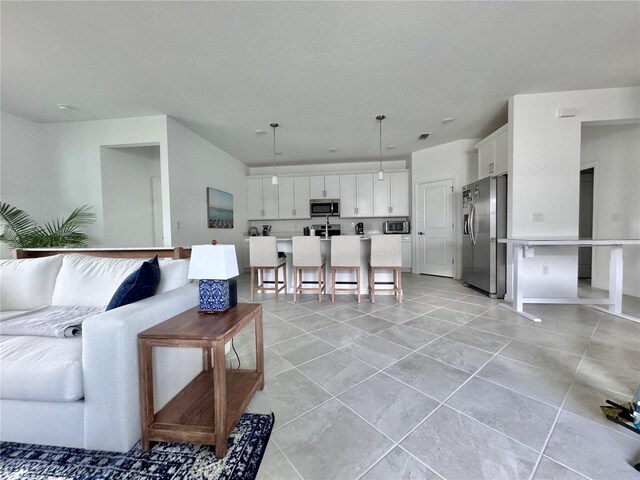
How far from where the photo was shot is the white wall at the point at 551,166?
2.96 metres

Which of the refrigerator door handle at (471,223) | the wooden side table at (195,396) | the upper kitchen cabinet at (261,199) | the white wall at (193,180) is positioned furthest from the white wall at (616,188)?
the white wall at (193,180)

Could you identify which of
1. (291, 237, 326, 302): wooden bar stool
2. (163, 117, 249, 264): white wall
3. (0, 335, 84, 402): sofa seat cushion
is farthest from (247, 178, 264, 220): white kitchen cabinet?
(0, 335, 84, 402): sofa seat cushion

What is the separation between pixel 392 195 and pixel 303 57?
3.90m

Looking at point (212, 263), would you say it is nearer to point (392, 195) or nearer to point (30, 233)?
point (30, 233)

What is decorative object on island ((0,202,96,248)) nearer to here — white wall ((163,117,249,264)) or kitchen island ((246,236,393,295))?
white wall ((163,117,249,264))

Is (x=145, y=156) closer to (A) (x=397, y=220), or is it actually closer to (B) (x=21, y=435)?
(B) (x=21, y=435)

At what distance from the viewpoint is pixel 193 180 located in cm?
390

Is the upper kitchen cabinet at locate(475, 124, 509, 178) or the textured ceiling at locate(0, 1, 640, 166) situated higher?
the textured ceiling at locate(0, 1, 640, 166)

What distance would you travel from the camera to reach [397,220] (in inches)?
227

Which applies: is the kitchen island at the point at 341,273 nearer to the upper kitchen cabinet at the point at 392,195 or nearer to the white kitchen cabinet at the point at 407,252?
the white kitchen cabinet at the point at 407,252

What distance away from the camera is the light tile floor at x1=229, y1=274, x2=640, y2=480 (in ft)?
3.37

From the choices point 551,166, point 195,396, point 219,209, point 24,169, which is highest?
point 24,169

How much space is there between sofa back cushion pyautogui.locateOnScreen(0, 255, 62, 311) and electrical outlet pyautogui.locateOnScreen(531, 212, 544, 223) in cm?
485

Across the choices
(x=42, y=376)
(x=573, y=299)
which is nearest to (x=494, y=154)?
(x=573, y=299)
